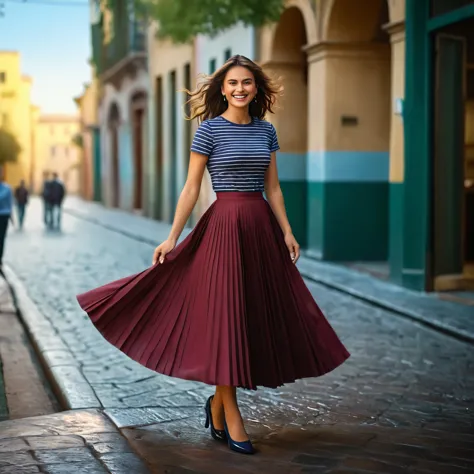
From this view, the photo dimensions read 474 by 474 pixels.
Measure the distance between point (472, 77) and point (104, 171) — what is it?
98.6 ft

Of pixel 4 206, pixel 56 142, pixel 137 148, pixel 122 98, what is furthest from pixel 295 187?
pixel 56 142

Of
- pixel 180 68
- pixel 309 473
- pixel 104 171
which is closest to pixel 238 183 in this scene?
pixel 309 473

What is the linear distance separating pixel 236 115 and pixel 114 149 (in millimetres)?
35735

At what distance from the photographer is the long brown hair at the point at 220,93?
4.97 m

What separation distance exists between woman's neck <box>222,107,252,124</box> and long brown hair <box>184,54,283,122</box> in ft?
0.30

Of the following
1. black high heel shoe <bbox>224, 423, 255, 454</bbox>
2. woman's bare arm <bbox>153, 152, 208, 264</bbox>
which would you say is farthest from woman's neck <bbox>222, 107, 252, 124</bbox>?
black high heel shoe <bbox>224, 423, 255, 454</bbox>

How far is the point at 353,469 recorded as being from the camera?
15.3 feet

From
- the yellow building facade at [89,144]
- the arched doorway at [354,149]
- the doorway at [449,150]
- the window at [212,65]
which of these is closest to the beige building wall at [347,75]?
the arched doorway at [354,149]

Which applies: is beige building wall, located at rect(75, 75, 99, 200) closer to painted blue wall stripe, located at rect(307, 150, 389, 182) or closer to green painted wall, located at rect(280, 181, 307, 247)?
green painted wall, located at rect(280, 181, 307, 247)

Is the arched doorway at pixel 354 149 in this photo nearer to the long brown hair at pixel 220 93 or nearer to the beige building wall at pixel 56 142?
the long brown hair at pixel 220 93

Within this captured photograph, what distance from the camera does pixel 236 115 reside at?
4965 mm

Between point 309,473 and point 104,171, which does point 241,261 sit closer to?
point 309,473

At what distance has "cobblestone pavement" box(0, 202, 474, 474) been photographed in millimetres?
4820

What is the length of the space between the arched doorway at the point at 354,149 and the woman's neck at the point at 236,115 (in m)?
10.2
